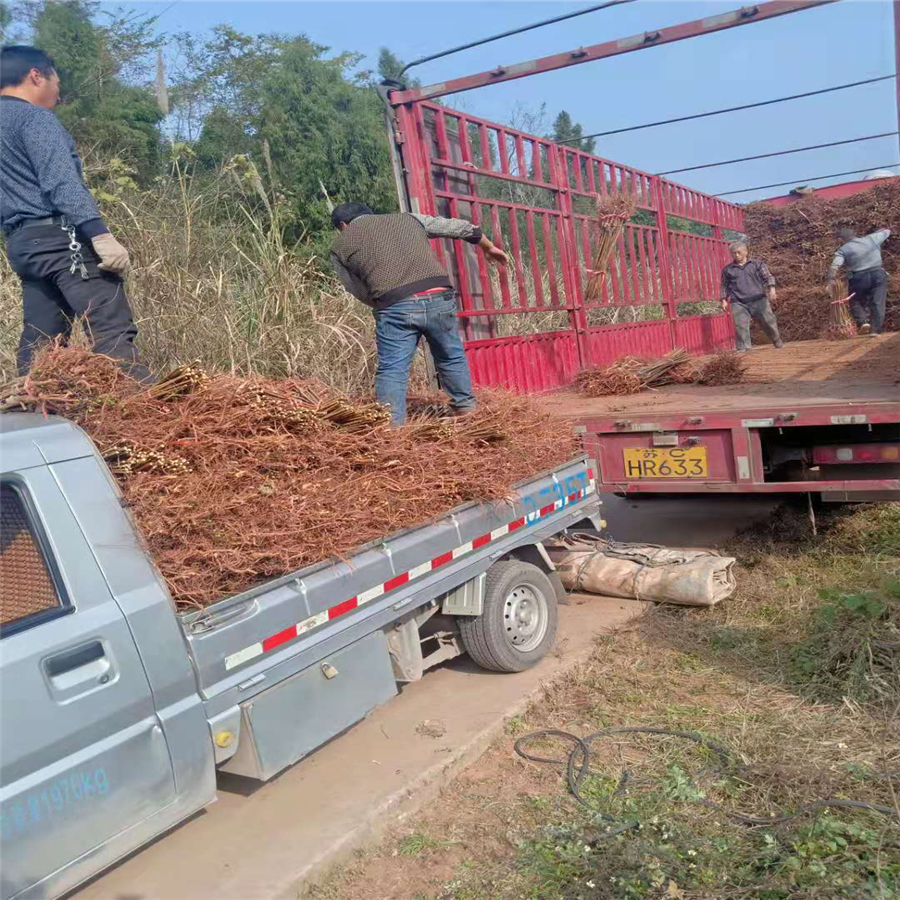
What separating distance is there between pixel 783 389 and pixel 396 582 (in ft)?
12.1

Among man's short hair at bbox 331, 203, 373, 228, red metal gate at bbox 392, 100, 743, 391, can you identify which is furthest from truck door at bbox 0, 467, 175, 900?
red metal gate at bbox 392, 100, 743, 391

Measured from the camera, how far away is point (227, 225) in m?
6.76

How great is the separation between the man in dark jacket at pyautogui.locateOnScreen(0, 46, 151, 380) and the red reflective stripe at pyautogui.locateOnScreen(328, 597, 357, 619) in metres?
1.30

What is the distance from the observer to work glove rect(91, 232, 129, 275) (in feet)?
12.2

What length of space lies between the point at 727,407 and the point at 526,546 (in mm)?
1659

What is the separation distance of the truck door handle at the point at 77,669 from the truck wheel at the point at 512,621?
2007 mm

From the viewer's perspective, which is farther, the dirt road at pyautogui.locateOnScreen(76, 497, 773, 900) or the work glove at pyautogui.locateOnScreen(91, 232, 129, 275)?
the work glove at pyautogui.locateOnScreen(91, 232, 129, 275)

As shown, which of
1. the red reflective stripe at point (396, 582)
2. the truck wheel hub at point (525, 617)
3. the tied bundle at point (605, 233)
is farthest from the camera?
the tied bundle at point (605, 233)

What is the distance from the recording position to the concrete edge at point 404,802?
9.30 feet

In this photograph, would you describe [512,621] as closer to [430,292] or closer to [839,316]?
[430,292]

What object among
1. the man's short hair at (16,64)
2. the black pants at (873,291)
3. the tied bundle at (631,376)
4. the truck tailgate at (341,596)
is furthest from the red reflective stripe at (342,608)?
the black pants at (873,291)

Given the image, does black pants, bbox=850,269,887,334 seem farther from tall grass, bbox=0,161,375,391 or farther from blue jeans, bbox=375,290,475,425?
blue jeans, bbox=375,290,475,425

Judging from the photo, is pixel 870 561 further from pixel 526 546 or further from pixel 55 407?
pixel 55 407

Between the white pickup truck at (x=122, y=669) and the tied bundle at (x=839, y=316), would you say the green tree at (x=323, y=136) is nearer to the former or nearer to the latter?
the tied bundle at (x=839, y=316)
